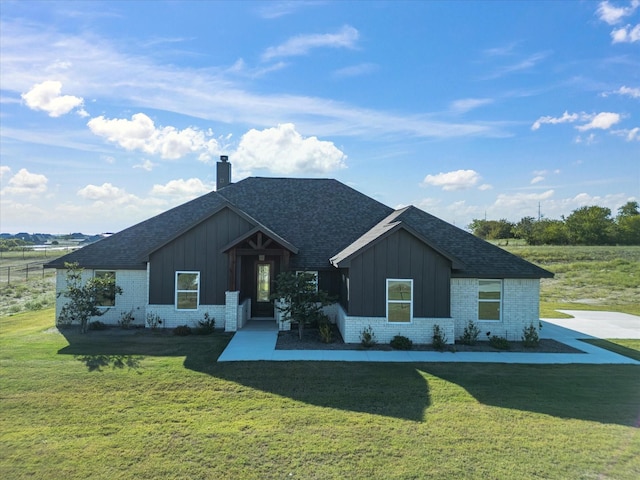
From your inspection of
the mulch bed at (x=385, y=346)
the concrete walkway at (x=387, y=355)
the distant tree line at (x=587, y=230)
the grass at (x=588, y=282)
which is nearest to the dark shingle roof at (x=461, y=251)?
the mulch bed at (x=385, y=346)

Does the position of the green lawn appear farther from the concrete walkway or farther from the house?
the house

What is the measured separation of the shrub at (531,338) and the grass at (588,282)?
7.27 meters

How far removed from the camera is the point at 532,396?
9391 mm

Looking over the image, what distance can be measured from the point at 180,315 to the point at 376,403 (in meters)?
10.3

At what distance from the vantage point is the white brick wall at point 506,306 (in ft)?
49.9

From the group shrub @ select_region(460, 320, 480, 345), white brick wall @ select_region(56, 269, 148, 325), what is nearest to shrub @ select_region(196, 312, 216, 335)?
white brick wall @ select_region(56, 269, 148, 325)

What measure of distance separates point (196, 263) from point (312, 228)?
247 inches

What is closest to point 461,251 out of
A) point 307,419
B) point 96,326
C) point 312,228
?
point 312,228

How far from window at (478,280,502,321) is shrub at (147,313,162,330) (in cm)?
1332

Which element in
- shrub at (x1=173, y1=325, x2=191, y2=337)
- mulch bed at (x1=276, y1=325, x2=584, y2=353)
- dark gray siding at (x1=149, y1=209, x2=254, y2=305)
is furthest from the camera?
dark gray siding at (x1=149, y1=209, x2=254, y2=305)

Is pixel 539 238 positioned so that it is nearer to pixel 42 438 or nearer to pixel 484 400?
pixel 484 400

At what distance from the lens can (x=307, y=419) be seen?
7941 millimetres

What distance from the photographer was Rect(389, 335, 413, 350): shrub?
13.6 m

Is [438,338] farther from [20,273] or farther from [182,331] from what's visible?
[20,273]
